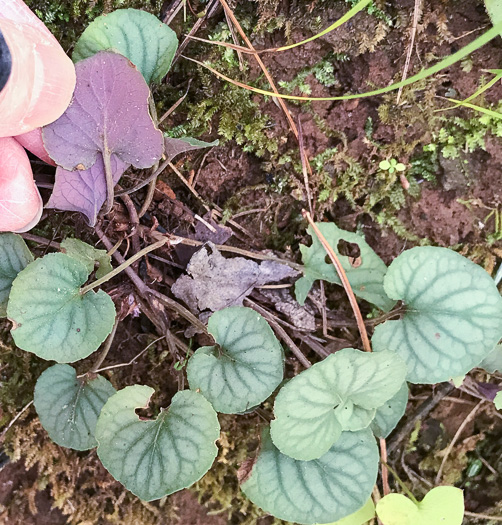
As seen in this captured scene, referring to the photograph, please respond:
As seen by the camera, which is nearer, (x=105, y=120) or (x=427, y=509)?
(x=105, y=120)

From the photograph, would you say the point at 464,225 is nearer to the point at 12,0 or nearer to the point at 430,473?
the point at 430,473

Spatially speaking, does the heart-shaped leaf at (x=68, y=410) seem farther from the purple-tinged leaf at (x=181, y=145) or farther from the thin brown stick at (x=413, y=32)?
the thin brown stick at (x=413, y=32)

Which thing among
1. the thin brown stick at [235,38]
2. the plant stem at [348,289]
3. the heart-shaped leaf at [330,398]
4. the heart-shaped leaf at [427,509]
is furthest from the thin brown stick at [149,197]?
the heart-shaped leaf at [427,509]

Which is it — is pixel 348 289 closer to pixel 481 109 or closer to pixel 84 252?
pixel 481 109

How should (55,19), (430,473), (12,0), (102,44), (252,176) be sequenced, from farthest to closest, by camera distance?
(430,473)
(252,176)
(55,19)
(102,44)
(12,0)

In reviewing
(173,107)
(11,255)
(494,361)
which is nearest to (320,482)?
(494,361)

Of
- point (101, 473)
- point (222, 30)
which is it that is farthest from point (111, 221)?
point (101, 473)
